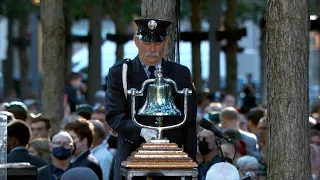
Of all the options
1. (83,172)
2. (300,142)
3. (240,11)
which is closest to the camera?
(300,142)

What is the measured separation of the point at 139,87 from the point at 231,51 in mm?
21140

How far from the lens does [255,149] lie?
48.2 ft

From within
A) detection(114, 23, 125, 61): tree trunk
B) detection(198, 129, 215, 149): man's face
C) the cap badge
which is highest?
the cap badge

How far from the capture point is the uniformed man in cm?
805

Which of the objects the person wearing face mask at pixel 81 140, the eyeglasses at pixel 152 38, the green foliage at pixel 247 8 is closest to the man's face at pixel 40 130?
the person wearing face mask at pixel 81 140

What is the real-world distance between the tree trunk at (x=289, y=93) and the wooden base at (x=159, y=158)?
1.63 m

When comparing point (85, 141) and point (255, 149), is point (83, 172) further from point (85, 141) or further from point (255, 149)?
point (255, 149)

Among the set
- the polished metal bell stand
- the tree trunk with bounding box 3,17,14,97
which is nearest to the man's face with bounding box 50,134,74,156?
the polished metal bell stand

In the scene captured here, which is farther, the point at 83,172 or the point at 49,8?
the point at 49,8

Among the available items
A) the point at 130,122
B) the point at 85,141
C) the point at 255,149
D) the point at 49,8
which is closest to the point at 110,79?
the point at 130,122

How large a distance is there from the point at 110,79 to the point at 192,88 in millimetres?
588

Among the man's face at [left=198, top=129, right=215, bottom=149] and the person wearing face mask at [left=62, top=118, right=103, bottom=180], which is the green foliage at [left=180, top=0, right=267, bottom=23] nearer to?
the person wearing face mask at [left=62, top=118, right=103, bottom=180]

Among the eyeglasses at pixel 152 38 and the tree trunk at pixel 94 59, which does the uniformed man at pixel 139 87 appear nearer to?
the eyeglasses at pixel 152 38

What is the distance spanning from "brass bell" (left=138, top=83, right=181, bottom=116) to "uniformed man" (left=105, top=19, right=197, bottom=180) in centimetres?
24
